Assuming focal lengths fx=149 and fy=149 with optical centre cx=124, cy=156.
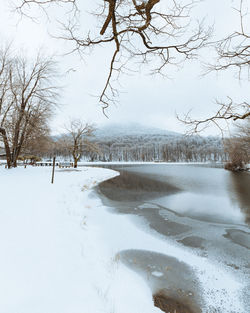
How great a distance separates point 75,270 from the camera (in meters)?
2.88

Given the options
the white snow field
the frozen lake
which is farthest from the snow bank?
the frozen lake

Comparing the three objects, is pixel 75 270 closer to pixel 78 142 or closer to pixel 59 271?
pixel 59 271

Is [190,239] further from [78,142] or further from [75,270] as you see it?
[78,142]

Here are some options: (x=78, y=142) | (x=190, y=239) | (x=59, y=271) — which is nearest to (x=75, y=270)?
(x=59, y=271)

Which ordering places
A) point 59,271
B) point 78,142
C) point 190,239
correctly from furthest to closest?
point 78,142, point 190,239, point 59,271

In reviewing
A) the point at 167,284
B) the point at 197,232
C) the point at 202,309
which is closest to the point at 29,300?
the point at 167,284

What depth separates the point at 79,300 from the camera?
2.20 metres

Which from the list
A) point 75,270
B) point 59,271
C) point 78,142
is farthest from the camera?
point 78,142

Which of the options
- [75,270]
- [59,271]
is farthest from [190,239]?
[59,271]

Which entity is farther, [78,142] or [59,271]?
[78,142]

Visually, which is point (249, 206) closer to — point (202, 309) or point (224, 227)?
point (224, 227)

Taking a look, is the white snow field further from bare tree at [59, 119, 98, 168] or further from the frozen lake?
bare tree at [59, 119, 98, 168]

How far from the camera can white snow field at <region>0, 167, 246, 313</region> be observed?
213 centimetres

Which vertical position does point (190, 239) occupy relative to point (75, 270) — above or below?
below
